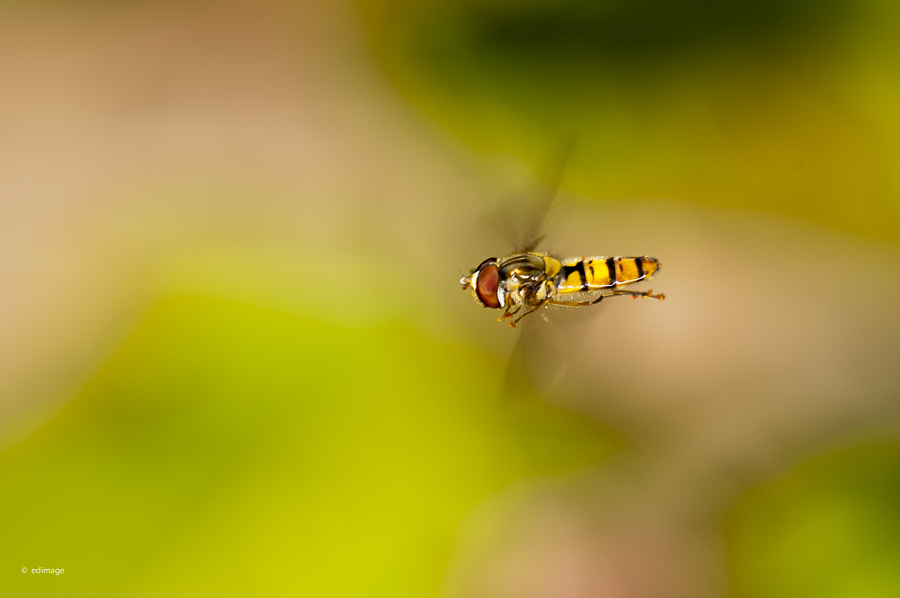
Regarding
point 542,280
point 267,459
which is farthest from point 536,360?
point 267,459

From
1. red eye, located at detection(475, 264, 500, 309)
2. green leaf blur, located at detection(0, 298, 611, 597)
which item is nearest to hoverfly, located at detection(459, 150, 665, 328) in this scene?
red eye, located at detection(475, 264, 500, 309)

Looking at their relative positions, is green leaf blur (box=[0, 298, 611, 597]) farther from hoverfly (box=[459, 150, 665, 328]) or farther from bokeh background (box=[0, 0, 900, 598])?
hoverfly (box=[459, 150, 665, 328])

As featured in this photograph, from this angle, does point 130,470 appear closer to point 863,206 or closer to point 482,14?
point 482,14

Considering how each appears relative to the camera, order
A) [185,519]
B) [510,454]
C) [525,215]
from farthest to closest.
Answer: [525,215]
[510,454]
[185,519]

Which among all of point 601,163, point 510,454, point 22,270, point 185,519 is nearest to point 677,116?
point 601,163

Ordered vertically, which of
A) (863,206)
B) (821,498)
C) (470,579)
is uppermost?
(863,206)

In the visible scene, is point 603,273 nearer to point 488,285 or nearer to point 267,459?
point 488,285
